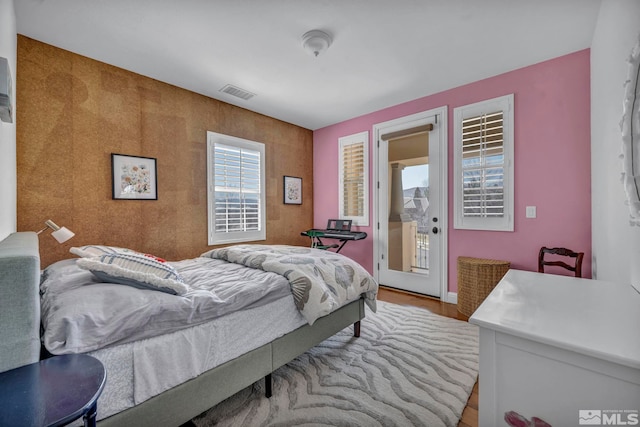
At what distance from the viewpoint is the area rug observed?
1.49 meters

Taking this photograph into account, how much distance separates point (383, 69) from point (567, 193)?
2.20 m

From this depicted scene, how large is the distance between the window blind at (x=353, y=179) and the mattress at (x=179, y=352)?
285 centimetres

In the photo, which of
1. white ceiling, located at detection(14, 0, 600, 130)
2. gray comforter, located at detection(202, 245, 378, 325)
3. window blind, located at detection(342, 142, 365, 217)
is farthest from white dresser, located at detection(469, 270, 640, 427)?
window blind, located at detection(342, 142, 365, 217)

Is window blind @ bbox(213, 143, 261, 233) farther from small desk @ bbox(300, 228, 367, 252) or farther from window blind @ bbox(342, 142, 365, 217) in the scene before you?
window blind @ bbox(342, 142, 365, 217)

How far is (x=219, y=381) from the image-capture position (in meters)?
1.39

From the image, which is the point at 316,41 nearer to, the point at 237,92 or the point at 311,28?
the point at 311,28

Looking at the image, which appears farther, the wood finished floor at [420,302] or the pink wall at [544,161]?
the wood finished floor at [420,302]

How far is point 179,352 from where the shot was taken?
1.26 m

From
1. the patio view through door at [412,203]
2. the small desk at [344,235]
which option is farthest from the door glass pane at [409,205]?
the small desk at [344,235]

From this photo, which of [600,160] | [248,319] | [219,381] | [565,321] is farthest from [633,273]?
[219,381]

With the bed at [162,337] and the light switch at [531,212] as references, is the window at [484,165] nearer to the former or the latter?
the light switch at [531,212]

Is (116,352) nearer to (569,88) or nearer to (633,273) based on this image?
(633,273)

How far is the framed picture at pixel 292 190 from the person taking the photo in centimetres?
440

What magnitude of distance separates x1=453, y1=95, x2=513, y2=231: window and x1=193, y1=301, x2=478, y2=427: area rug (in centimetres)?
130
